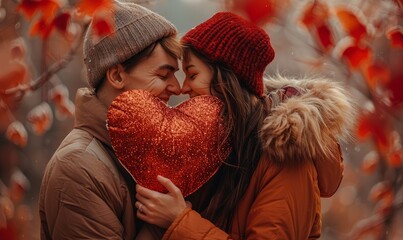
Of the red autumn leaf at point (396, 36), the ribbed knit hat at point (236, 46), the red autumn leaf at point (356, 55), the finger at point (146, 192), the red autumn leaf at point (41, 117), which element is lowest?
the red autumn leaf at point (41, 117)

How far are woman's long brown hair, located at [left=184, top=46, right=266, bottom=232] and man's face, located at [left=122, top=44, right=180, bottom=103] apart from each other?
0.08 meters

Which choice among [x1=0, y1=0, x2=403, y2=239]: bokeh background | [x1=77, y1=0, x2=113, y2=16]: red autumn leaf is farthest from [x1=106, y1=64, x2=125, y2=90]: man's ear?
[x1=0, y1=0, x2=403, y2=239]: bokeh background

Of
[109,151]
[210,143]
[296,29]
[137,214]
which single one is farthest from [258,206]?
[296,29]

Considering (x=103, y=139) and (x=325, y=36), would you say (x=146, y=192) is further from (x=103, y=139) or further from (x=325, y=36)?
(x=325, y=36)

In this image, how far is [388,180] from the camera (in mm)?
2855

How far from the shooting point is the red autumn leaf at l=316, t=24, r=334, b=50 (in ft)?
8.79

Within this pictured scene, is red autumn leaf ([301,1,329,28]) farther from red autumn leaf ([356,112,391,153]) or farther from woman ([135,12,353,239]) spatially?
woman ([135,12,353,239])

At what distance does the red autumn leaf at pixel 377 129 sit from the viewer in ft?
9.15

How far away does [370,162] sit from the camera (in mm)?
2842

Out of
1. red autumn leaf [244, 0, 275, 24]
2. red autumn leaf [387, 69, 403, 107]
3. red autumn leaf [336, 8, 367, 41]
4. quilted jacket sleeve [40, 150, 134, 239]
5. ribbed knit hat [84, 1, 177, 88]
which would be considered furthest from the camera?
red autumn leaf [387, 69, 403, 107]

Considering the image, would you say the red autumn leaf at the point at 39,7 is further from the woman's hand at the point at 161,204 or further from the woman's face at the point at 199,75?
the woman's hand at the point at 161,204

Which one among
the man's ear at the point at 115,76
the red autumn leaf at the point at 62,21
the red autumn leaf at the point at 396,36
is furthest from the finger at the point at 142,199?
the red autumn leaf at the point at 396,36

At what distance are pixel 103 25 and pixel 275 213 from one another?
0.70 m

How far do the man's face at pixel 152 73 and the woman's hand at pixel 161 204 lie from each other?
0.26m
